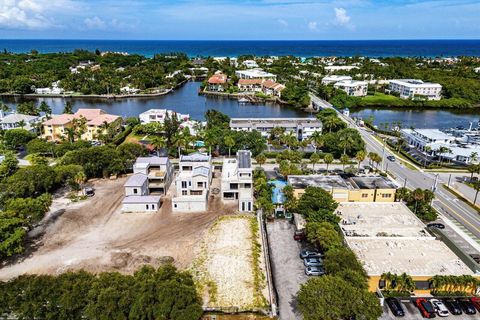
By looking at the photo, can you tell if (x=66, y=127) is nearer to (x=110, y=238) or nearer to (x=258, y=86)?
(x=110, y=238)

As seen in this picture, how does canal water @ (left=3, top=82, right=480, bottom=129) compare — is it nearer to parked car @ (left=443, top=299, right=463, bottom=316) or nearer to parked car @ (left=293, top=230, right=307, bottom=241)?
parked car @ (left=293, top=230, right=307, bottom=241)

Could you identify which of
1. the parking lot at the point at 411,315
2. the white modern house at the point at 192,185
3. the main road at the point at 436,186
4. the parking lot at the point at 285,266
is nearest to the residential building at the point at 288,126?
the main road at the point at 436,186

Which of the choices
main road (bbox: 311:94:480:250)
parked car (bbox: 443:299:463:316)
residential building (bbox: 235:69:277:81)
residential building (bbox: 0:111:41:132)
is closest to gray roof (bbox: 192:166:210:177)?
main road (bbox: 311:94:480:250)

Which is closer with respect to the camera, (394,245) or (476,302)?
(476,302)

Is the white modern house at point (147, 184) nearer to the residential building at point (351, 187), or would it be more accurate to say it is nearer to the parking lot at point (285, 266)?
the parking lot at point (285, 266)

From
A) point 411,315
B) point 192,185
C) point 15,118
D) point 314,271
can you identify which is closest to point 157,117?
point 15,118

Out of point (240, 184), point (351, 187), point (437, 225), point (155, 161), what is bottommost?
point (437, 225)

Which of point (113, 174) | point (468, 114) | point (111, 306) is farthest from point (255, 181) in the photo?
point (468, 114)
